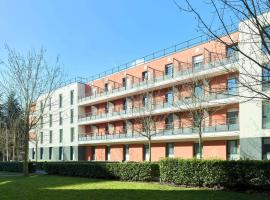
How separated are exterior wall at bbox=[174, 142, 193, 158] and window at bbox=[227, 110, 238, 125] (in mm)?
5912

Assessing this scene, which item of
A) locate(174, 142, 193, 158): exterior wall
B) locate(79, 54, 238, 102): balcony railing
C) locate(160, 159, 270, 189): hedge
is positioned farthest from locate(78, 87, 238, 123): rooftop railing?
locate(160, 159, 270, 189): hedge

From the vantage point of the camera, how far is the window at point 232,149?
33963 millimetres

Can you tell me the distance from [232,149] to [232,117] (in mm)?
2937

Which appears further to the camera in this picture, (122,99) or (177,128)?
(122,99)

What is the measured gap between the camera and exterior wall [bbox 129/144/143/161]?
150 feet

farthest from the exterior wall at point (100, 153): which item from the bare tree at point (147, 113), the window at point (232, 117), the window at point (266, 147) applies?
the window at point (266, 147)

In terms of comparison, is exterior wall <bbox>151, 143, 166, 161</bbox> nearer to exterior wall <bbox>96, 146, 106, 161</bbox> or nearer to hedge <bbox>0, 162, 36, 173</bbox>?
exterior wall <bbox>96, 146, 106, 161</bbox>

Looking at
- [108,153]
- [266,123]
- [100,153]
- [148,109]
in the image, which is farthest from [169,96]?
[100,153]

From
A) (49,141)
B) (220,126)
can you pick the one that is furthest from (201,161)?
(49,141)

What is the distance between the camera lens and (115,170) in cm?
2484

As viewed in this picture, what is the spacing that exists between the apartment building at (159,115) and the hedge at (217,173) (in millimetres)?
3525

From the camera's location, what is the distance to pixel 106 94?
5131 cm

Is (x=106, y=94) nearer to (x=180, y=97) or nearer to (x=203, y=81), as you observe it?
(x=180, y=97)

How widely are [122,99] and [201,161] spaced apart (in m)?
31.4
